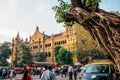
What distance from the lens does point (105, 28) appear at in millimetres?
7004

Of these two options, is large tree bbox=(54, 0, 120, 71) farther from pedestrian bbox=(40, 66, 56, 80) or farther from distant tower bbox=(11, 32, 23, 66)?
distant tower bbox=(11, 32, 23, 66)

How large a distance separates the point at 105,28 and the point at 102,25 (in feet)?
0.46

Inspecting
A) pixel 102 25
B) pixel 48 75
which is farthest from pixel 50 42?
pixel 102 25

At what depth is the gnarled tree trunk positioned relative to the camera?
6734mm

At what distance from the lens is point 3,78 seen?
30828 millimetres

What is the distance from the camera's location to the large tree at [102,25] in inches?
266

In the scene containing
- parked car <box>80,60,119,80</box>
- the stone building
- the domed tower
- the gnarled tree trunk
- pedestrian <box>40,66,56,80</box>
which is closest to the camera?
the gnarled tree trunk

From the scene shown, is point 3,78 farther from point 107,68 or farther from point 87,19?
point 87,19

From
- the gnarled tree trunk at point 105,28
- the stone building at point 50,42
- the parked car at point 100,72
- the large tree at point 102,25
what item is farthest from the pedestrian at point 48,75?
the stone building at point 50,42

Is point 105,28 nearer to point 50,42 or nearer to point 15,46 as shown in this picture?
point 50,42

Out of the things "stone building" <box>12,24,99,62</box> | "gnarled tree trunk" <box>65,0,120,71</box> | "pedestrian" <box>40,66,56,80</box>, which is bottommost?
"pedestrian" <box>40,66,56,80</box>

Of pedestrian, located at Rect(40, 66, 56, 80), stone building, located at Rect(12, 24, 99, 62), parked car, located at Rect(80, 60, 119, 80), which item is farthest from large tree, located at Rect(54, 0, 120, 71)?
stone building, located at Rect(12, 24, 99, 62)

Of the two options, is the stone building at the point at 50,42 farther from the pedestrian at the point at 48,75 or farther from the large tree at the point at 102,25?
the large tree at the point at 102,25

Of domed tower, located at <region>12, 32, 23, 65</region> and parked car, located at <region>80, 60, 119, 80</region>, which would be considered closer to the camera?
parked car, located at <region>80, 60, 119, 80</region>
